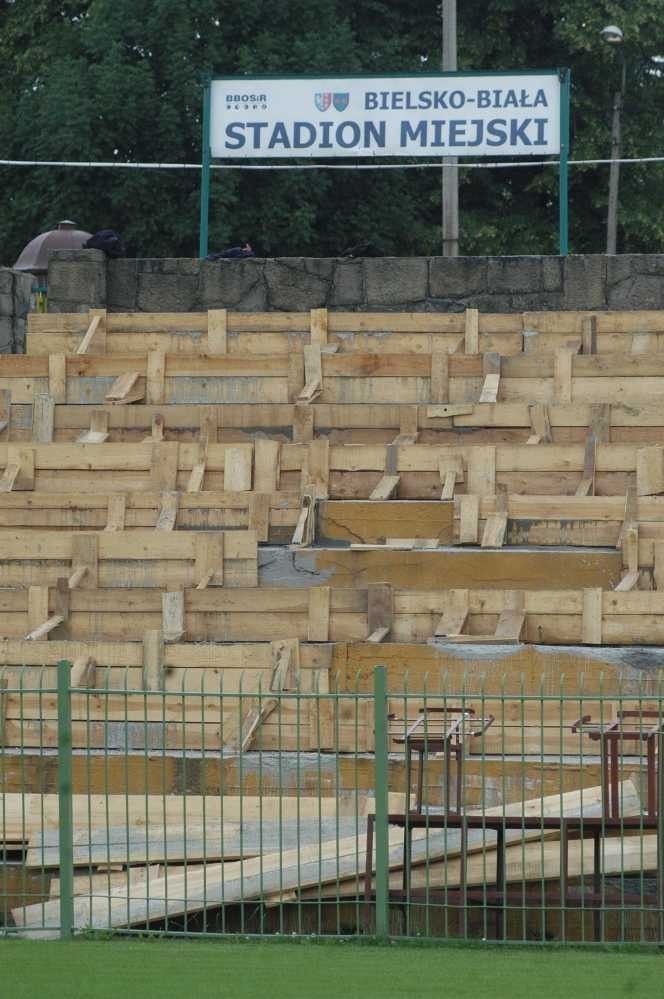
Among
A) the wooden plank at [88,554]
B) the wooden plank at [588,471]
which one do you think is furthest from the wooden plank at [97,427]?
the wooden plank at [588,471]

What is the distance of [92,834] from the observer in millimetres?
11062

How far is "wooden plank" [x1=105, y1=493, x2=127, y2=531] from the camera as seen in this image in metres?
15.0

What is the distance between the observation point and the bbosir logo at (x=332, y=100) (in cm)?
1994

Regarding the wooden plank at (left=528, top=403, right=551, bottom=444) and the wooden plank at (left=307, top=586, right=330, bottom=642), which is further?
the wooden plank at (left=528, top=403, right=551, bottom=444)

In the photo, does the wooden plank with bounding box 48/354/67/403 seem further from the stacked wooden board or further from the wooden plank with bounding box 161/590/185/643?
the wooden plank with bounding box 161/590/185/643

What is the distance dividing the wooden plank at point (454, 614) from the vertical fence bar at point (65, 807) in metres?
3.87

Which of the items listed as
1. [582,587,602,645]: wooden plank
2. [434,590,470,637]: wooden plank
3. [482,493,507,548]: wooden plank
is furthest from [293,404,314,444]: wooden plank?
[582,587,602,645]: wooden plank

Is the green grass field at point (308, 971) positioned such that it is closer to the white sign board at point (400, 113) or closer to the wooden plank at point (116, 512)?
the wooden plank at point (116, 512)

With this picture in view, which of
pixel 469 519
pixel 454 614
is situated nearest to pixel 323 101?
A: pixel 469 519

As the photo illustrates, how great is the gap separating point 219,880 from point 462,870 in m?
1.32

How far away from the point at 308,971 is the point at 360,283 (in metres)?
10.7

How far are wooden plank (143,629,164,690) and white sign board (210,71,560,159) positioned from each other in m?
8.24

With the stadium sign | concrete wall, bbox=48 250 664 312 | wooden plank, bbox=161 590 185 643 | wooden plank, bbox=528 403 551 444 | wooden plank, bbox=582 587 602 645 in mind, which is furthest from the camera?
the stadium sign

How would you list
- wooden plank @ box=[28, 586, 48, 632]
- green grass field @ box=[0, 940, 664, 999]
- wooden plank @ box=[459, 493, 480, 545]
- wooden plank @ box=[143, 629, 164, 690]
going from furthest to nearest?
wooden plank @ box=[459, 493, 480, 545] → wooden plank @ box=[28, 586, 48, 632] → wooden plank @ box=[143, 629, 164, 690] → green grass field @ box=[0, 940, 664, 999]
